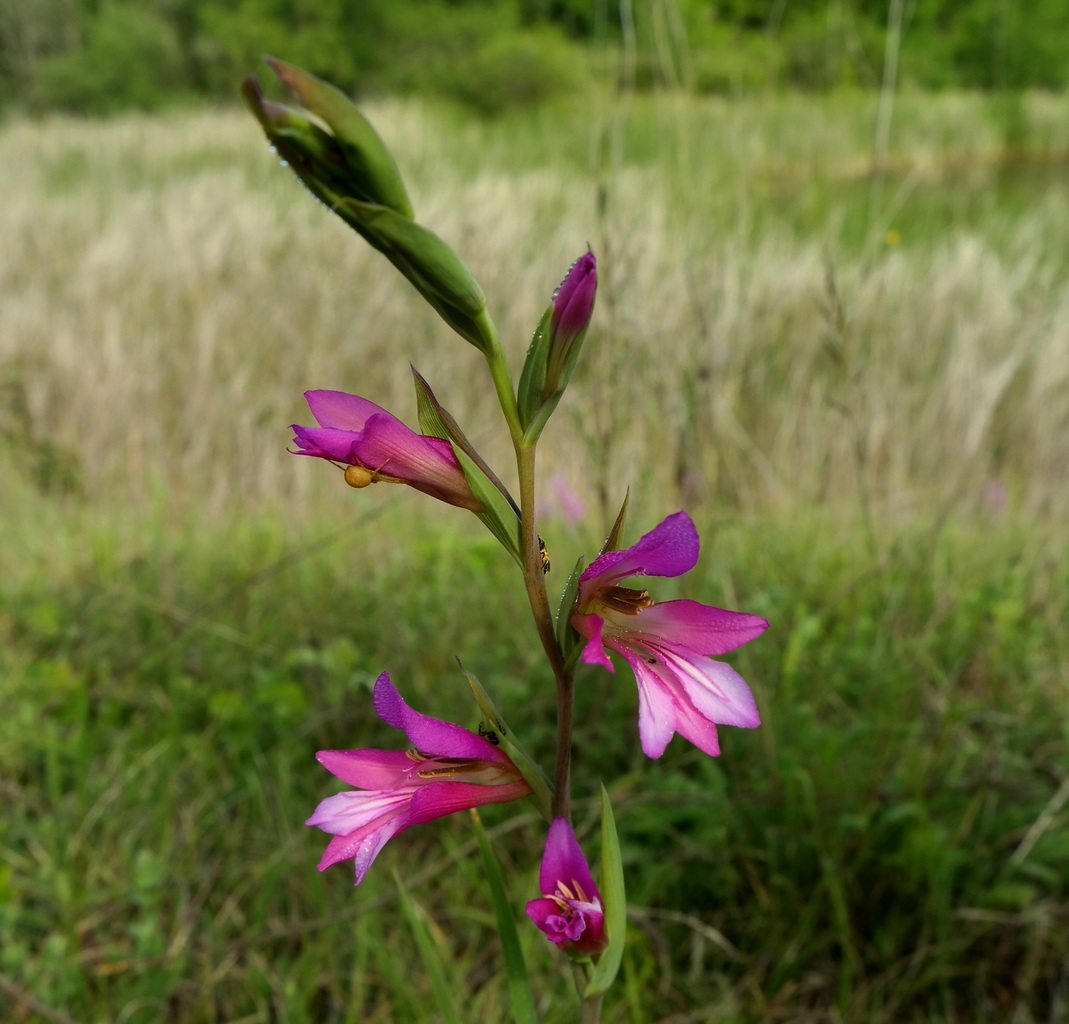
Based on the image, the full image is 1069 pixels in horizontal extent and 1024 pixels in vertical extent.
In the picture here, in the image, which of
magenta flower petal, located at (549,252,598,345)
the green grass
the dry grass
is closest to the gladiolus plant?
magenta flower petal, located at (549,252,598,345)

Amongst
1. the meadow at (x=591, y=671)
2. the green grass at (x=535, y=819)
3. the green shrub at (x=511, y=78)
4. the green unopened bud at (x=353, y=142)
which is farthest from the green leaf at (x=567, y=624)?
the green shrub at (x=511, y=78)

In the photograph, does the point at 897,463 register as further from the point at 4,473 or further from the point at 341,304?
the point at 4,473

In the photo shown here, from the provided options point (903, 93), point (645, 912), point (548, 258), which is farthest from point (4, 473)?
point (903, 93)

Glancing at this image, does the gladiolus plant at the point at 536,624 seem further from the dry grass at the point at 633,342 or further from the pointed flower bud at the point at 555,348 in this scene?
the dry grass at the point at 633,342

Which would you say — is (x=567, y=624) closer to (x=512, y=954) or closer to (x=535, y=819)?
(x=512, y=954)

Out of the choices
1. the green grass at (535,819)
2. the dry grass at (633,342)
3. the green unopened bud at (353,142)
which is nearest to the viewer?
the green unopened bud at (353,142)

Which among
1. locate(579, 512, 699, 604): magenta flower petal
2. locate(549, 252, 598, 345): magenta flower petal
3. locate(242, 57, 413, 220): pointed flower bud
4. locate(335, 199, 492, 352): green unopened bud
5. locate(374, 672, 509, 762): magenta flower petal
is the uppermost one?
locate(242, 57, 413, 220): pointed flower bud

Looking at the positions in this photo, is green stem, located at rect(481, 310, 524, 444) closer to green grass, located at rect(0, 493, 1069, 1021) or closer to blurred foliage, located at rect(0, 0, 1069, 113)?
green grass, located at rect(0, 493, 1069, 1021)

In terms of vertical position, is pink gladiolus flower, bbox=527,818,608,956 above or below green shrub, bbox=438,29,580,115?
above
